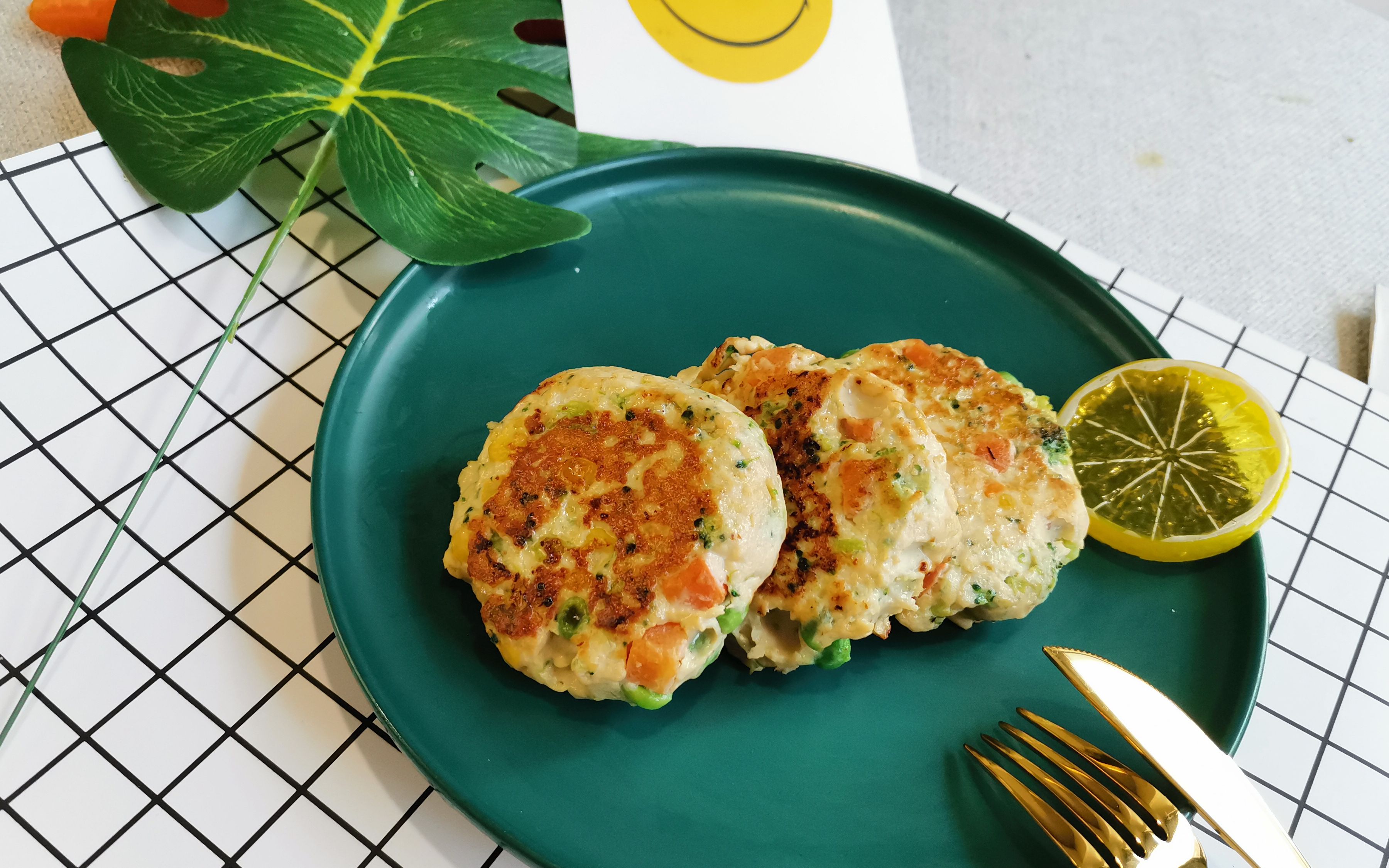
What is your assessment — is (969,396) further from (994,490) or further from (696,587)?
(696,587)

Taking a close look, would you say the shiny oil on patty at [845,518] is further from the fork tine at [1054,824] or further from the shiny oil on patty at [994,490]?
the fork tine at [1054,824]

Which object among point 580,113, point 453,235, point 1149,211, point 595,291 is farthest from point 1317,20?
point 453,235

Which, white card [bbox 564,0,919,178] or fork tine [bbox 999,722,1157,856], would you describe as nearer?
fork tine [bbox 999,722,1157,856]

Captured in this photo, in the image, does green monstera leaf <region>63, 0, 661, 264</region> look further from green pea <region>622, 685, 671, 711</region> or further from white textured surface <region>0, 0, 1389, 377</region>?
green pea <region>622, 685, 671, 711</region>

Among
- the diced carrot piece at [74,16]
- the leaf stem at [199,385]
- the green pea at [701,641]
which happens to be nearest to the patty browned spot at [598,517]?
the green pea at [701,641]

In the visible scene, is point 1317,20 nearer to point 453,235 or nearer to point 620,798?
point 453,235

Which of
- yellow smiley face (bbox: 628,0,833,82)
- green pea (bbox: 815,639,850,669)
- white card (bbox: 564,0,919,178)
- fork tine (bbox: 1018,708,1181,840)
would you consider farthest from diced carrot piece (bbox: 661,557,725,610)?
yellow smiley face (bbox: 628,0,833,82)
